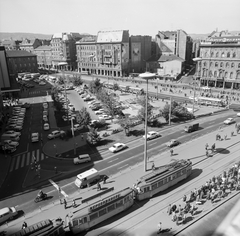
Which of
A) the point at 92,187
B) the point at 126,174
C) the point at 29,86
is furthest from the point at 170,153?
the point at 29,86

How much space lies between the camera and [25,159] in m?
34.4

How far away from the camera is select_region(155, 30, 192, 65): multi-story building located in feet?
368

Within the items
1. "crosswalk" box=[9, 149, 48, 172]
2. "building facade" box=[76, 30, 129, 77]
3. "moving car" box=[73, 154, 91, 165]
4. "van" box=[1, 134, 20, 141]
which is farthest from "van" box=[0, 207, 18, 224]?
"building facade" box=[76, 30, 129, 77]

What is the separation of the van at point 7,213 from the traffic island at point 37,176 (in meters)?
5.33

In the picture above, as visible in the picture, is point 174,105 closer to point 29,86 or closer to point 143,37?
point 29,86

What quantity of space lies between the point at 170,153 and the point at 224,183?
423 inches

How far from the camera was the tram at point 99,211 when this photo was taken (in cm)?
1889

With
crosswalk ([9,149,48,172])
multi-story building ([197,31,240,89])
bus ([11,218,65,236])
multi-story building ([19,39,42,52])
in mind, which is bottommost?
crosswalk ([9,149,48,172])

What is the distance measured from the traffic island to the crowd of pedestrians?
52.3 feet

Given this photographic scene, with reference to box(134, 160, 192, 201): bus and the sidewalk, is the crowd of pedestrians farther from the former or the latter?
box(134, 160, 192, 201): bus

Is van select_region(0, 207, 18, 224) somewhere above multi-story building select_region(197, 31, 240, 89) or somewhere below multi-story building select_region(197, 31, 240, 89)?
below

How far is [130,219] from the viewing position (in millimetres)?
20750

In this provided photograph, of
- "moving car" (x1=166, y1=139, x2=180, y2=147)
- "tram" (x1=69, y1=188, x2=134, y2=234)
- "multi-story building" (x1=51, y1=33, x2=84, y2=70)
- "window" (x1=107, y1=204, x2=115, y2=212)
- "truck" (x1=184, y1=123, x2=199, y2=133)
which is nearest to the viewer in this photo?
"tram" (x1=69, y1=188, x2=134, y2=234)

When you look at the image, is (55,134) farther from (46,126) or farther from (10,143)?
(10,143)
